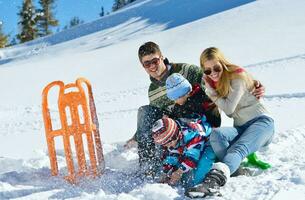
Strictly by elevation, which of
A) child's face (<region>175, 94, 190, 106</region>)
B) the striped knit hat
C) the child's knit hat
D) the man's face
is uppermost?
the man's face

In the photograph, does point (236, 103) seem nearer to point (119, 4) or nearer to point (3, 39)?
point (3, 39)

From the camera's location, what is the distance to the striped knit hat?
12.8ft

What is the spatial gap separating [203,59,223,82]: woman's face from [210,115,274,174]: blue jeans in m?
0.48

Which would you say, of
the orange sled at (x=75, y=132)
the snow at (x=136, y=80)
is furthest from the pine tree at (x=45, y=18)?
the orange sled at (x=75, y=132)

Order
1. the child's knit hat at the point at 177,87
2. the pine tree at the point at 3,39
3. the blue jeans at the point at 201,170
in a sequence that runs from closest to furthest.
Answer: the blue jeans at the point at 201,170 → the child's knit hat at the point at 177,87 → the pine tree at the point at 3,39

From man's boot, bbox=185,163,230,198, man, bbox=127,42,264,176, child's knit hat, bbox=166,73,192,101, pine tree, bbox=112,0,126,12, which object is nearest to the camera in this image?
man's boot, bbox=185,163,230,198

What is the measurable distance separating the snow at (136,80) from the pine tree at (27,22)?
9.34 m

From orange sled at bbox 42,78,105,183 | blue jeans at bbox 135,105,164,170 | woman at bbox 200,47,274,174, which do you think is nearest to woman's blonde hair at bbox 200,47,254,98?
woman at bbox 200,47,274,174

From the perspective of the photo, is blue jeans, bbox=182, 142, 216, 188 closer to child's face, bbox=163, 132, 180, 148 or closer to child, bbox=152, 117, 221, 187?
child, bbox=152, 117, 221, 187

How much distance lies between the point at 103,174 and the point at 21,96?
33.1 ft

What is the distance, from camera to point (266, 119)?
172 inches

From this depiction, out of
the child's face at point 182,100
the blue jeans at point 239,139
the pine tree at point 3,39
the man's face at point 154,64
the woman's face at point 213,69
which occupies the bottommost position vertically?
the blue jeans at point 239,139

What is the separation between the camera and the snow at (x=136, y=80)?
4109mm

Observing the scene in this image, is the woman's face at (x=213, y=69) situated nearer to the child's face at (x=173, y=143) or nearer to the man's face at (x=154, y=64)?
the man's face at (x=154, y=64)
